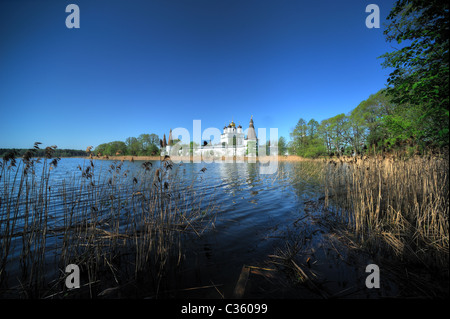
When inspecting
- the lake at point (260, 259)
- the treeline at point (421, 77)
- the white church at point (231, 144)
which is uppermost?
the white church at point (231, 144)

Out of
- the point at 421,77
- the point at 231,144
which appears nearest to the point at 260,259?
the point at 421,77

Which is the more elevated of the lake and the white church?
the white church

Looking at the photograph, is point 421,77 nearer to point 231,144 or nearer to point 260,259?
point 260,259

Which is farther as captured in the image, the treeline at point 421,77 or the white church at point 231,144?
the white church at point 231,144

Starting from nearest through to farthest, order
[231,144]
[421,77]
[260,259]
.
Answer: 1. [260,259]
2. [421,77]
3. [231,144]

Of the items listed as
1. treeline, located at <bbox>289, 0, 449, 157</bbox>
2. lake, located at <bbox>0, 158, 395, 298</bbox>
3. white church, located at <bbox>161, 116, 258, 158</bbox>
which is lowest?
lake, located at <bbox>0, 158, 395, 298</bbox>

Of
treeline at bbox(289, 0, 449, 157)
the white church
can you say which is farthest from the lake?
the white church

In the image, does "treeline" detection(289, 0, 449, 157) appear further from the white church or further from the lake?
the white church

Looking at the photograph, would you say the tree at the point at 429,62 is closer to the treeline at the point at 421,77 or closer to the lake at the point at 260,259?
the treeline at the point at 421,77

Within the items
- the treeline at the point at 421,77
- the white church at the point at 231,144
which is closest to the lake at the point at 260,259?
the treeline at the point at 421,77

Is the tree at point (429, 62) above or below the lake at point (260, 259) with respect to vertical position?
above

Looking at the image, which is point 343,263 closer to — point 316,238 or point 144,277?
point 316,238

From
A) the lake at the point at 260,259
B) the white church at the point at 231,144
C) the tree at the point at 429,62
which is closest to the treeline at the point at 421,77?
the tree at the point at 429,62
